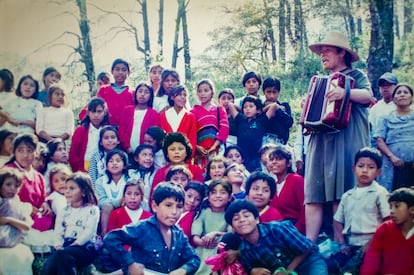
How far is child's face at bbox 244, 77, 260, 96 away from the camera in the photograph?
512cm

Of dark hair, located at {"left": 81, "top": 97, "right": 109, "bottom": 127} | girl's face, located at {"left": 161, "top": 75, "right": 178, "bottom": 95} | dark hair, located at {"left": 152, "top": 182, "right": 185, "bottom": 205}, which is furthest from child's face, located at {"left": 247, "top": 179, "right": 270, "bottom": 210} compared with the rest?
dark hair, located at {"left": 81, "top": 97, "right": 109, "bottom": 127}

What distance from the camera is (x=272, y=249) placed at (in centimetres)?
451

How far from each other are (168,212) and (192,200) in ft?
0.86

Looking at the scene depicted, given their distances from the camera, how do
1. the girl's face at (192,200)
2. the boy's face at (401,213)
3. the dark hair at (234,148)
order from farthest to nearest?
1. the dark hair at (234,148)
2. the girl's face at (192,200)
3. the boy's face at (401,213)

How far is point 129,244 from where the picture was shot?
457 cm

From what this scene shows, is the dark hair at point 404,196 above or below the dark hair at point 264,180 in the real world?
below

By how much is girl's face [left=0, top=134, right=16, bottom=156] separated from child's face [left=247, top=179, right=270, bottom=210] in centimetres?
187

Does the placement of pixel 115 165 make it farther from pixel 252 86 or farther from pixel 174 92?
pixel 252 86

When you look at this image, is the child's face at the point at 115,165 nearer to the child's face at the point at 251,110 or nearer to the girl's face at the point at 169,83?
the girl's face at the point at 169,83

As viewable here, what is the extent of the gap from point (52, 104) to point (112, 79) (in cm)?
52

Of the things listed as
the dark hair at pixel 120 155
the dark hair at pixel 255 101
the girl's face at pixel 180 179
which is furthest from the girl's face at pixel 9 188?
the dark hair at pixel 255 101

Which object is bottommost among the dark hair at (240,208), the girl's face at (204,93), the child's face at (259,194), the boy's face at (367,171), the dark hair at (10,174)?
the dark hair at (240,208)

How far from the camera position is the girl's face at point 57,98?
5.20m

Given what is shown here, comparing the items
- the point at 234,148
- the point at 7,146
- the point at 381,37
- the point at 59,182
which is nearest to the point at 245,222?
the point at 234,148
